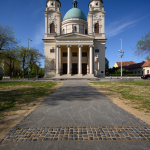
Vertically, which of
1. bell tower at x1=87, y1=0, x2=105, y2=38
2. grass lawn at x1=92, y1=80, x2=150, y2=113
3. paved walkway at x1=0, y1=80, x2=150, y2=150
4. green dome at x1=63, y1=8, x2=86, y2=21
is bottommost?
paved walkway at x1=0, y1=80, x2=150, y2=150

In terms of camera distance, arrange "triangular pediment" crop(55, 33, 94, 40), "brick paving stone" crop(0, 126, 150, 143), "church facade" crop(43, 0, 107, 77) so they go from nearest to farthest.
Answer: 1. "brick paving stone" crop(0, 126, 150, 143)
2. "triangular pediment" crop(55, 33, 94, 40)
3. "church facade" crop(43, 0, 107, 77)

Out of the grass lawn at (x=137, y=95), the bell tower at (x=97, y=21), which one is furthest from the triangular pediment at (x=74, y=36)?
the grass lawn at (x=137, y=95)

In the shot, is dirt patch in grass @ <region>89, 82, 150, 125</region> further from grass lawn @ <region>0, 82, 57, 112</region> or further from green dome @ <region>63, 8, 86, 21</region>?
green dome @ <region>63, 8, 86, 21</region>

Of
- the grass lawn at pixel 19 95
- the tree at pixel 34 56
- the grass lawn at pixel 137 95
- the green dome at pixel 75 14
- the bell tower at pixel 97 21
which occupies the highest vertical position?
the green dome at pixel 75 14

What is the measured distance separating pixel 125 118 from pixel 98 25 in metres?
41.0

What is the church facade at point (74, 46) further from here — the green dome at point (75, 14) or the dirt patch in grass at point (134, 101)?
the dirt patch in grass at point (134, 101)

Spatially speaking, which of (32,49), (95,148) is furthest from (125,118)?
(32,49)

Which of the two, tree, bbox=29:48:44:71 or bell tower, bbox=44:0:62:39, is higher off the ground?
bell tower, bbox=44:0:62:39

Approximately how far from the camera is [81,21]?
133 feet

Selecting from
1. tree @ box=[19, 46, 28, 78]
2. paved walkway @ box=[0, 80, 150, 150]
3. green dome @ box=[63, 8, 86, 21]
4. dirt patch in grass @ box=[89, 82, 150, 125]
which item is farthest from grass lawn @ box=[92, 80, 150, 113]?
green dome @ box=[63, 8, 86, 21]

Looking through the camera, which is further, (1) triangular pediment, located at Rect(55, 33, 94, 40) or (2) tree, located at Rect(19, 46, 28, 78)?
(2) tree, located at Rect(19, 46, 28, 78)

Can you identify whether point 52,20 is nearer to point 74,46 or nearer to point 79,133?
point 74,46

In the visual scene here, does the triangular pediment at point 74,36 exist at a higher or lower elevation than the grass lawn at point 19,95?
higher

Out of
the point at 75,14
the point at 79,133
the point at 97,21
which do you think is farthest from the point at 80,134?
the point at 75,14
